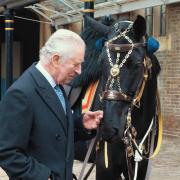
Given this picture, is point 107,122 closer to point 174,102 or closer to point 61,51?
A: point 61,51

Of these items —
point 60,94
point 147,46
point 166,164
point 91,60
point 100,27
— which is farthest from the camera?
point 166,164

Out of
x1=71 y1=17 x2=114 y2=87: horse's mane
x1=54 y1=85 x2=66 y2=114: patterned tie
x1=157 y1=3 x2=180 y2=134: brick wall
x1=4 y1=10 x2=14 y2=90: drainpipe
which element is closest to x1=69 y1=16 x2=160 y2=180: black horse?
x1=71 y1=17 x2=114 y2=87: horse's mane

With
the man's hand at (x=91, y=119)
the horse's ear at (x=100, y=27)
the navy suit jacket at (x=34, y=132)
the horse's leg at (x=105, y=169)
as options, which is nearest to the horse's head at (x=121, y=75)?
the horse's ear at (x=100, y=27)

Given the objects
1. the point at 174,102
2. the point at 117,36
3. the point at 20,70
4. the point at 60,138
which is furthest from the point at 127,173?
the point at 20,70

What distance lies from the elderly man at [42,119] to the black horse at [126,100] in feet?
3.08

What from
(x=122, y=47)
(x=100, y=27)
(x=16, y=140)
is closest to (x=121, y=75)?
(x=122, y=47)

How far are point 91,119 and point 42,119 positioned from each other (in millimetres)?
679

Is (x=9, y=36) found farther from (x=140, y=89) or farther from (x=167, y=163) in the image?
(x=140, y=89)

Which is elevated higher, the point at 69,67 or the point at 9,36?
the point at 9,36

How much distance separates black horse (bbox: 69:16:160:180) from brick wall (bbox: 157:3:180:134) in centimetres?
719

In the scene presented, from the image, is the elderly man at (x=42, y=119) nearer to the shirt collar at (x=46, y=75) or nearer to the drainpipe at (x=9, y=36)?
the shirt collar at (x=46, y=75)

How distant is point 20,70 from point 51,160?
16.5 metres

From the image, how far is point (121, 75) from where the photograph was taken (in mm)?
4117

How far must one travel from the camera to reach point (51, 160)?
2.96 m
